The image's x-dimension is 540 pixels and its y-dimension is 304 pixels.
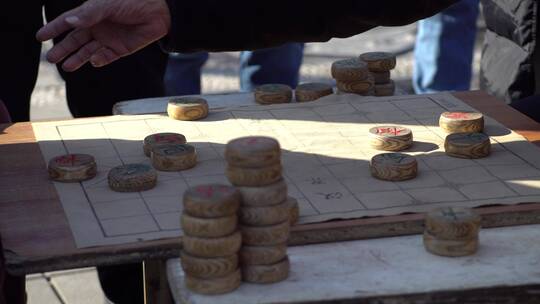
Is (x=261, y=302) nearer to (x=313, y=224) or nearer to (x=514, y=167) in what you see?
(x=313, y=224)

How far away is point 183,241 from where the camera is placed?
1580mm

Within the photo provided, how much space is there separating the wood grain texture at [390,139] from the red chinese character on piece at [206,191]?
2.21ft

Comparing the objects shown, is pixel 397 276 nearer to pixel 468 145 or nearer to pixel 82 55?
pixel 468 145

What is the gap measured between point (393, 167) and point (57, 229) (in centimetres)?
65

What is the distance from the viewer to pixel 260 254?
1594mm

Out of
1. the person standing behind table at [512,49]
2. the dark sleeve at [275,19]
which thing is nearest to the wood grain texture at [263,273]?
the dark sleeve at [275,19]

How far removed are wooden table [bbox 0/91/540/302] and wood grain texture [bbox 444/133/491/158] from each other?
0.89 feet

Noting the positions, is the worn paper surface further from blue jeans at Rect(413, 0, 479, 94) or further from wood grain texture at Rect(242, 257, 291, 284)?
blue jeans at Rect(413, 0, 479, 94)

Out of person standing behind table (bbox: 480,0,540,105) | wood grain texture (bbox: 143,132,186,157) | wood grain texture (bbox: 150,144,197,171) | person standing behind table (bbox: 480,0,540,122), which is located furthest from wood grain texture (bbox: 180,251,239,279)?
person standing behind table (bbox: 480,0,540,105)

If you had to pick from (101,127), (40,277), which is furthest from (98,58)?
(40,277)

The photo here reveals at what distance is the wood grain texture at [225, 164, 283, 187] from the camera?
5.12ft

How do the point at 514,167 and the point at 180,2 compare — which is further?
the point at 180,2

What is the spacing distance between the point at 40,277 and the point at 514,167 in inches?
71.8

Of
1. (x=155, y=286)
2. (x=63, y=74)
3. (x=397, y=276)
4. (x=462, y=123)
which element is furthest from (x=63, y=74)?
(x=397, y=276)
